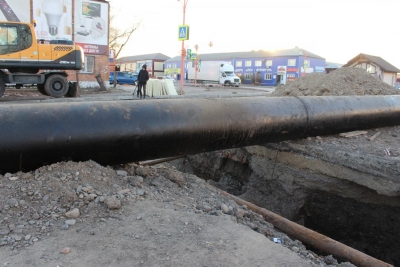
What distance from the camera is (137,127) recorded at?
11.5 ft

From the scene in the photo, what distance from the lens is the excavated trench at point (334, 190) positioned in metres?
5.06

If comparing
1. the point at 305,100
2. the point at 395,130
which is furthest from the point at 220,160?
the point at 395,130

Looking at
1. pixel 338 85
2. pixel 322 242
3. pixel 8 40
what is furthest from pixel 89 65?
pixel 322 242

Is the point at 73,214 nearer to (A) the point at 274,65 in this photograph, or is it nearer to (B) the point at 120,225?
(B) the point at 120,225

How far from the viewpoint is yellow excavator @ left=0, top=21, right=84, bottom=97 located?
488 inches

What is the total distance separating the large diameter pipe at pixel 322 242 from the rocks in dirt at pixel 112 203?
1539mm

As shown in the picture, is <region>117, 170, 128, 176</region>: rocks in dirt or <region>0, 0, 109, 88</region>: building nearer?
<region>117, 170, 128, 176</region>: rocks in dirt

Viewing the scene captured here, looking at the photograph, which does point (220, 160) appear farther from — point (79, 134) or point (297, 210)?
point (79, 134)

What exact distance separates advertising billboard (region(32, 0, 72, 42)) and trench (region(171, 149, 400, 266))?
18308 mm

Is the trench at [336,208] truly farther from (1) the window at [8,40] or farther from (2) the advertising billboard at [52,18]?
(2) the advertising billboard at [52,18]

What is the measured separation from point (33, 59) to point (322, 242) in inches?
498

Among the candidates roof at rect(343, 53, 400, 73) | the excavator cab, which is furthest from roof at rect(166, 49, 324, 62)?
the excavator cab

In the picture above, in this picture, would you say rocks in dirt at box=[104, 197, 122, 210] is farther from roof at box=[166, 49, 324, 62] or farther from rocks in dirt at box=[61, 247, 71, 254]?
roof at box=[166, 49, 324, 62]

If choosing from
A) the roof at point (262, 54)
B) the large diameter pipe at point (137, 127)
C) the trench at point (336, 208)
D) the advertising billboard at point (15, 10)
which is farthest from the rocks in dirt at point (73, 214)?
the roof at point (262, 54)
